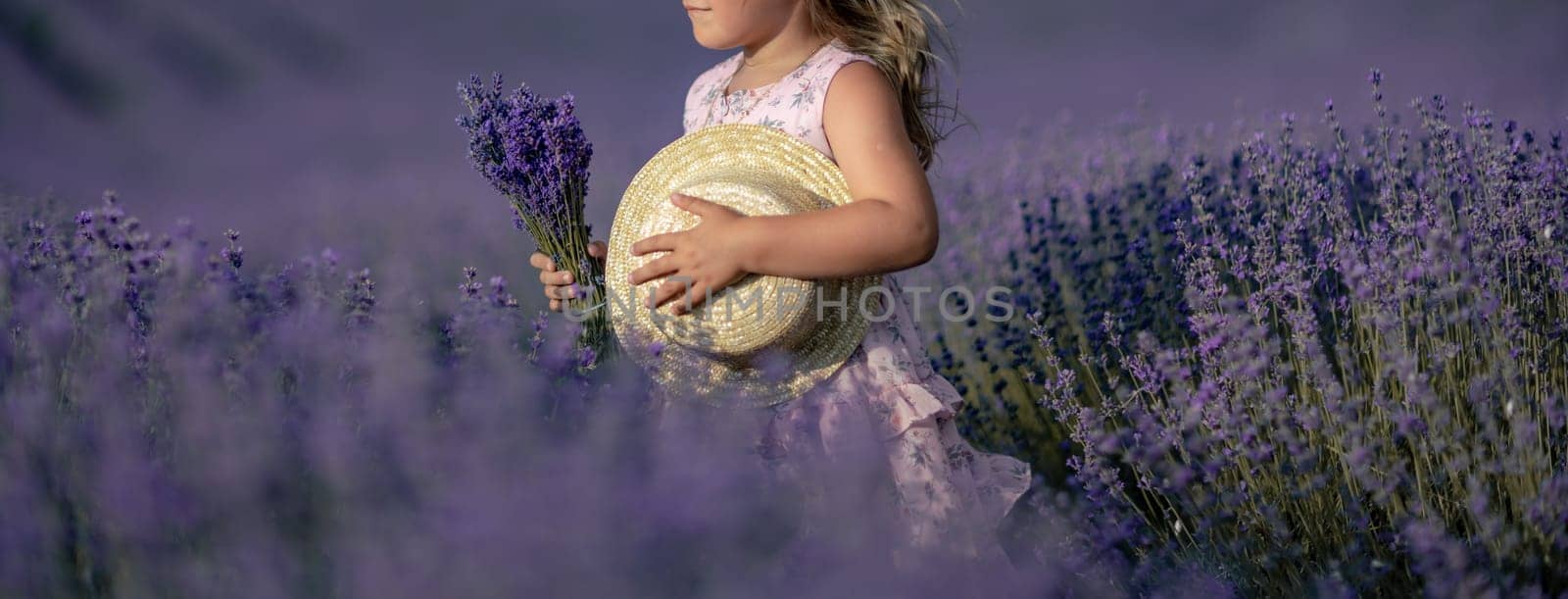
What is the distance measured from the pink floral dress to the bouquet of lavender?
31 cm

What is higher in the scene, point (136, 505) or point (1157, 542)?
point (136, 505)

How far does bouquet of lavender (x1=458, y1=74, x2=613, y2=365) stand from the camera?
199 cm

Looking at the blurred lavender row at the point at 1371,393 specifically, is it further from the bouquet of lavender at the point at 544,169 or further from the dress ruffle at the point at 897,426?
the bouquet of lavender at the point at 544,169

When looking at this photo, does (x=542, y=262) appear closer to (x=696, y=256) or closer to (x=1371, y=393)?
(x=696, y=256)

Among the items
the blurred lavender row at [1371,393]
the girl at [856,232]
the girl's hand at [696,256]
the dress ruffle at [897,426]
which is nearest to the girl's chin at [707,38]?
the girl at [856,232]

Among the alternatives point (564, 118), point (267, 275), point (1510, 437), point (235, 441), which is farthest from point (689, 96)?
point (1510, 437)

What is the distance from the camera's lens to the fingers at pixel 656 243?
1.84 m

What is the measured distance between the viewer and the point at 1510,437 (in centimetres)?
205

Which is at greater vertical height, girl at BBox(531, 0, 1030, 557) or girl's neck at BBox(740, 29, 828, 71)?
girl's neck at BBox(740, 29, 828, 71)

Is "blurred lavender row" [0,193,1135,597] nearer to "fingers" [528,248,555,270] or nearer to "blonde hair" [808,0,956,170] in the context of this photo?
"fingers" [528,248,555,270]

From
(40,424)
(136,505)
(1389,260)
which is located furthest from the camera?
(1389,260)

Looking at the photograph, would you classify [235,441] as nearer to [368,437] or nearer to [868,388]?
[368,437]

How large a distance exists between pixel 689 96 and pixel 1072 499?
1.44m

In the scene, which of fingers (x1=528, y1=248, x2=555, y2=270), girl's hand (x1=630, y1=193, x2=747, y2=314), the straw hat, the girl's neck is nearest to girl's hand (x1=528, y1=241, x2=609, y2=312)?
fingers (x1=528, y1=248, x2=555, y2=270)
